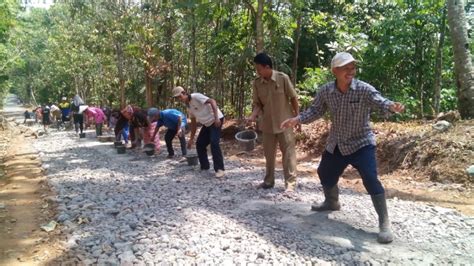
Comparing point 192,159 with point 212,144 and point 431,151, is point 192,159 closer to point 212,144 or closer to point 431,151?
point 212,144

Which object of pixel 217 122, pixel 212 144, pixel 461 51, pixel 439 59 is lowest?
pixel 212 144

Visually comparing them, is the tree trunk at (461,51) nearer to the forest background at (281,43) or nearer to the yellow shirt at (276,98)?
the forest background at (281,43)

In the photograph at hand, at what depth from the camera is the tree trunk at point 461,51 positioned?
7.38 metres

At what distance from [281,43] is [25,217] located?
27.6 ft

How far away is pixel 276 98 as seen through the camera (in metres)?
5.60

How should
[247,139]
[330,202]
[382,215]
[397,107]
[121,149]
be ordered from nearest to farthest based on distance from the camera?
[397,107], [382,215], [330,202], [247,139], [121,149]

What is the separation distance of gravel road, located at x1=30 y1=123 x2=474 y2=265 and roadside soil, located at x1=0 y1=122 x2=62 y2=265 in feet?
0.81

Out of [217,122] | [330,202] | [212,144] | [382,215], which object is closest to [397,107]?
[382,215]

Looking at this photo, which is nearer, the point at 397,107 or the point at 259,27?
the point at 397,107

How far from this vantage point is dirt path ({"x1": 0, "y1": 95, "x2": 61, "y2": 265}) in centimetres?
468

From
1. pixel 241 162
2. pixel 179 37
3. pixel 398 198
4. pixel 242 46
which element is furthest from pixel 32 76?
pixel 398 198

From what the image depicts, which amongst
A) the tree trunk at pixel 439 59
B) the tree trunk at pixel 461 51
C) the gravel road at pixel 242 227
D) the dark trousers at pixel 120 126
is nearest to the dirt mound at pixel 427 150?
the tree trunk at pixel 461 51

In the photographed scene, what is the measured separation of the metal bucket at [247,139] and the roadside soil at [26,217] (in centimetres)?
456

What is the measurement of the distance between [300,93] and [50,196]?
6.59m
